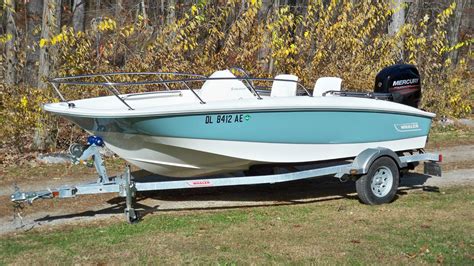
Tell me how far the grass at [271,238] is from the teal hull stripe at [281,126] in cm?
89

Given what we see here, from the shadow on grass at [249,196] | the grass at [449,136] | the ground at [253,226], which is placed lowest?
the grass at [449,136]

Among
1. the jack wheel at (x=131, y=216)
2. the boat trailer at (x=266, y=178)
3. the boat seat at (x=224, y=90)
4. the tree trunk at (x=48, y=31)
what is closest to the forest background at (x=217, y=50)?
the tree trunk at (x=48, y=31)

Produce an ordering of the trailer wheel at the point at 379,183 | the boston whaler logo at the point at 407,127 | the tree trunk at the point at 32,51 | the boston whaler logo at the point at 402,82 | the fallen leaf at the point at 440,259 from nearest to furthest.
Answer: the fallen leaf at the point at 440,259 → the trailer wheel at the point at 379,183 → the boston whaler logo at the point at 407,127 → the boston whaler logo at the point at 402,82 → the tree trunk at the point at 32,51

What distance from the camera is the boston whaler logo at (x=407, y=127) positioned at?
8203 mm

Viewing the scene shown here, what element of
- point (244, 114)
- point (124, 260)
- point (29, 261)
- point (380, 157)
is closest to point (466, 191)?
point (380, 157)

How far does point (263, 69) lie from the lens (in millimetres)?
13023

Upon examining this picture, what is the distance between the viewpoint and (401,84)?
28.7 ft

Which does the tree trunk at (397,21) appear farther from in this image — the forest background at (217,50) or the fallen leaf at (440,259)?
the fallen leaf at (440,259)

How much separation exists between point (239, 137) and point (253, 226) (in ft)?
3.42

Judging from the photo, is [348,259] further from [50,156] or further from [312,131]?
[50,156]

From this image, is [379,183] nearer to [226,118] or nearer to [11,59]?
[226,118]

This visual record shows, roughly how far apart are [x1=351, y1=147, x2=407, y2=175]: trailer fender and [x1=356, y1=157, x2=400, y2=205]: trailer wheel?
0.06 metres

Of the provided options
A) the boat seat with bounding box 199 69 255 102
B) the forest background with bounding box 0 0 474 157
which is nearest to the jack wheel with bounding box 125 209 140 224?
the boat seat with bounding box 199 69 255 102

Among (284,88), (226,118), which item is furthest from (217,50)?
(226,118)
